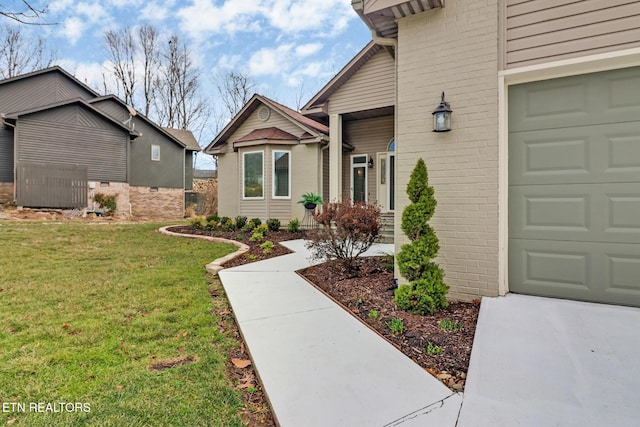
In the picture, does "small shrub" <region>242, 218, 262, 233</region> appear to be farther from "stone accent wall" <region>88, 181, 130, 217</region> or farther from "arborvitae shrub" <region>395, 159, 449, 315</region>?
"stone accent wall" <region>88, 181, 130, 217</region>

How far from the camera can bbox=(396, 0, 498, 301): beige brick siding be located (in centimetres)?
391

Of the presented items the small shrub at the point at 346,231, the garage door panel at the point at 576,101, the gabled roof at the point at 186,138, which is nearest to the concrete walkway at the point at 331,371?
the small shrub at the point at 346,231

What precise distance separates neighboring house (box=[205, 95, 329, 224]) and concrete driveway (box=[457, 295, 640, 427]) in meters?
9.25

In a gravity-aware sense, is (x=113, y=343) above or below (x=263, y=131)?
below

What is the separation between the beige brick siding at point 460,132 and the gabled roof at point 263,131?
7.54 metres

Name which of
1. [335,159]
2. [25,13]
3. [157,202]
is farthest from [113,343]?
[157,202]

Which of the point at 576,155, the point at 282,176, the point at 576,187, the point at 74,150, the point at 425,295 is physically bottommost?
the point at 425,295

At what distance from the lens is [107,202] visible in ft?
59.9

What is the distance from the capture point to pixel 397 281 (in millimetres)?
4617

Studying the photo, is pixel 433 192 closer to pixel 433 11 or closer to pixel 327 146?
pixel 433 11

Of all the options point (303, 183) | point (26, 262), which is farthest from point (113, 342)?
point (303, 183)

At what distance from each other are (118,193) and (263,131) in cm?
1142

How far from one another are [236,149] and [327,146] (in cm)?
361

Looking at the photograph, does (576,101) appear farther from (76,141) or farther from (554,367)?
(76,141)
